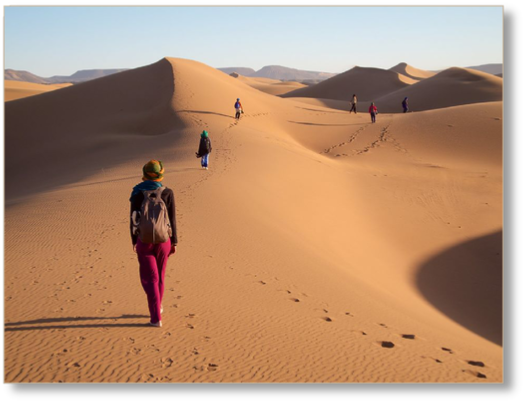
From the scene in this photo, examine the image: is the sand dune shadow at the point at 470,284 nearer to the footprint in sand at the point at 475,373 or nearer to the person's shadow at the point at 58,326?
the footprint in sand at the point at 475,373

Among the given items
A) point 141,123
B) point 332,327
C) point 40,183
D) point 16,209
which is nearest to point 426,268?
point 332,327

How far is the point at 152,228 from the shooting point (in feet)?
17.7

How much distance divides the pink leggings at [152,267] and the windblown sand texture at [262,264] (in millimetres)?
274

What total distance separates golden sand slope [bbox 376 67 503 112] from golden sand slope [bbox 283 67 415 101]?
14.1m

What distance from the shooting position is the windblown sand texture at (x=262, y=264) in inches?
202

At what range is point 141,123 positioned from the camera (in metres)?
27.8

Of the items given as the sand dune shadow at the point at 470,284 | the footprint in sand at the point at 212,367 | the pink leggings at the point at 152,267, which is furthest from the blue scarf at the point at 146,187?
the sand dune shadow at the point at 470,284

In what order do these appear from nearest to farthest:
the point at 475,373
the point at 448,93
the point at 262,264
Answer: the point at 475,373 → the point at 262,264 → the point at 448,93

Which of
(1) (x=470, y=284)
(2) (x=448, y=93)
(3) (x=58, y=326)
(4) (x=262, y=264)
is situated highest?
(2) (x=448, y=93)

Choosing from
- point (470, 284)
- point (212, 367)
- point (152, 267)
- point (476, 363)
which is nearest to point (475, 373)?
point (476, 363)

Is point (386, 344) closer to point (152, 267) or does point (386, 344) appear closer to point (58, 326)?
point (152, 267)

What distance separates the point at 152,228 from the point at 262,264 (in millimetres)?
3393

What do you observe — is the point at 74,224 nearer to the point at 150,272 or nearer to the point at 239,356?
the point at 150,272

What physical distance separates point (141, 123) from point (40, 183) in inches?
362
